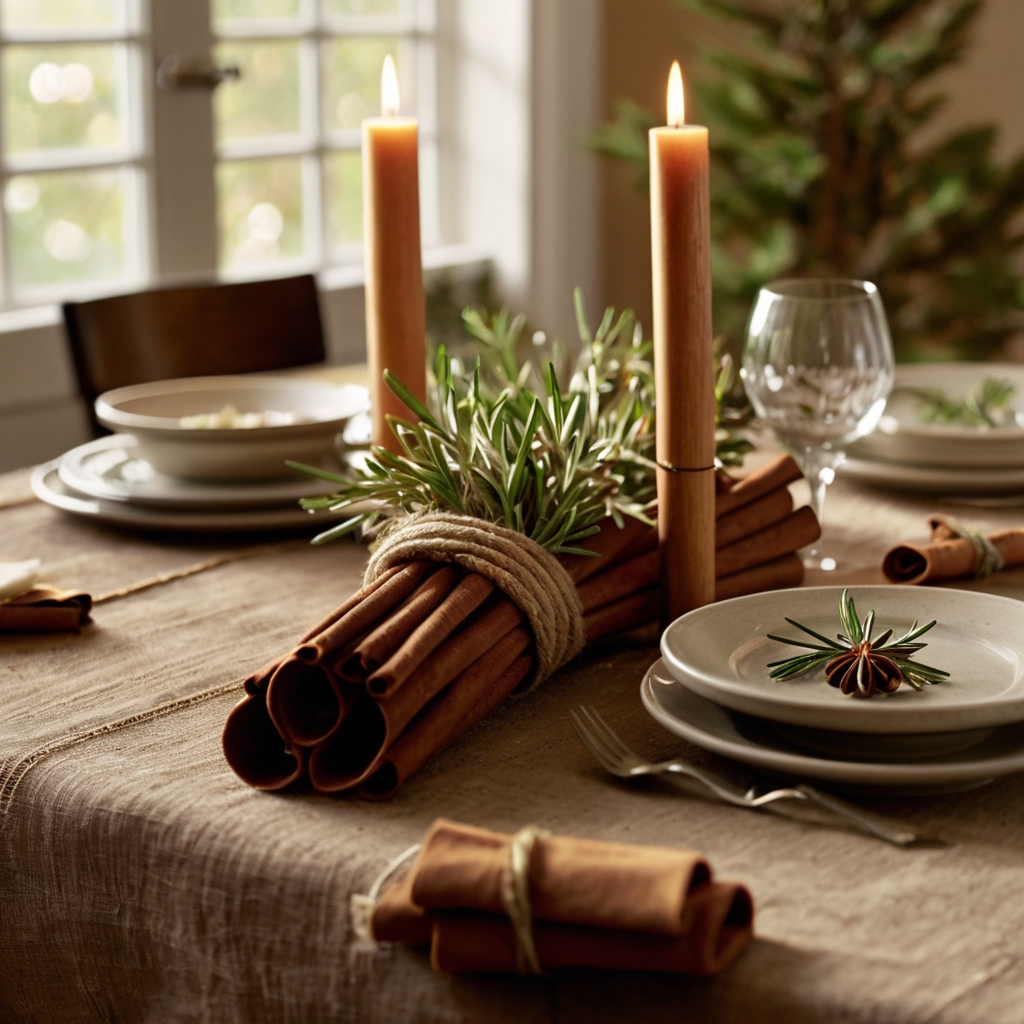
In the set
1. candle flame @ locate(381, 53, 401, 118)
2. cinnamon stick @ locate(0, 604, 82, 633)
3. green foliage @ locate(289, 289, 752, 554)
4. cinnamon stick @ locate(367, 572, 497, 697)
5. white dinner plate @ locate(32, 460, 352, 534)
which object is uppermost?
candle flame @ locate(381, 53, 401, 118)

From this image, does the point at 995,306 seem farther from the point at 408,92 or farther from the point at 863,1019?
the point at 863,1019

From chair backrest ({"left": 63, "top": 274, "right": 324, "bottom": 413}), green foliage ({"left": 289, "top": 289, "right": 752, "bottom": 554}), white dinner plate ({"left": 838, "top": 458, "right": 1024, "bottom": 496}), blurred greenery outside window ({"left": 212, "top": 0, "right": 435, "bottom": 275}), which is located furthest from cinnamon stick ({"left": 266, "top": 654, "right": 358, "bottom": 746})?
blurred greenery outside window ({"left": 212, "top": 0, "right": 435, "bottom": 275})

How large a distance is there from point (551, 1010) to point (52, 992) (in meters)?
0.30

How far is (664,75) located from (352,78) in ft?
2.73

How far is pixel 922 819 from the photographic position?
0.60 m

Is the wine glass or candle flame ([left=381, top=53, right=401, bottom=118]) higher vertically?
candle flame ([left=381, top=53, right=401, bottom=118])

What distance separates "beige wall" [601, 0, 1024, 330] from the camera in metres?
3.38

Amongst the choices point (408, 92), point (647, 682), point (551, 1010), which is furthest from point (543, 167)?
point (551, 1010)

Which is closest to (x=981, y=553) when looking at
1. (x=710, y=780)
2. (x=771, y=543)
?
(x=771, y=543)

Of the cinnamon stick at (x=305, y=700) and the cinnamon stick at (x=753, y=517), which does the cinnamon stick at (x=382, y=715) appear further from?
the cinnamon stick at (x=753, y=517)

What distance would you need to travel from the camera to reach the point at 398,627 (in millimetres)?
663

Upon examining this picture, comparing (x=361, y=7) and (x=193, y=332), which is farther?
(x=361, y=7)

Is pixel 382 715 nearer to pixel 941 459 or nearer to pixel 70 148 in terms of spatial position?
pixel 941 459

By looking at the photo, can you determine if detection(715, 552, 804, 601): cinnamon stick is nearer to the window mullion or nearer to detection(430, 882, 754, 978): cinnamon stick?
detection(430, 882, 754, 978): cinnamon stick
